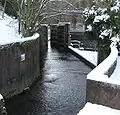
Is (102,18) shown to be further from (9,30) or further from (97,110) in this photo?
(97,110)

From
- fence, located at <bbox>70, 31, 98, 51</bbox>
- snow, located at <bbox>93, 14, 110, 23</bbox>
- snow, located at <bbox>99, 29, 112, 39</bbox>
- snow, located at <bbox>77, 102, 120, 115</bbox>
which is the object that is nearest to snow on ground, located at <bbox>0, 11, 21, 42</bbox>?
fence, located at <bbox>70, 31, 98, 51</bbox>

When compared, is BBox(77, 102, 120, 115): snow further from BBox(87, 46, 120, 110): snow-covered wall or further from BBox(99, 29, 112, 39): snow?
BBox(99, 29, 112, 39): snow

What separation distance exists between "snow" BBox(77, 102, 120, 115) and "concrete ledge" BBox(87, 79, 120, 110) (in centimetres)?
14

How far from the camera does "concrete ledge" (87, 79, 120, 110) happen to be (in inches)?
285

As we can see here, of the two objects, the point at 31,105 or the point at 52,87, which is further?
the point at 52,87

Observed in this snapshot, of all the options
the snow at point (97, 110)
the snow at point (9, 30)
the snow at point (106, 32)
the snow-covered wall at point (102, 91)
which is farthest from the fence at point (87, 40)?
the snow at point (97, 110)

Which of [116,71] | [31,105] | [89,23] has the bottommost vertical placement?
[31,105]

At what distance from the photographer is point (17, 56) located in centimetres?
1547

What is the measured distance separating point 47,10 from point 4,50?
10.6 metres

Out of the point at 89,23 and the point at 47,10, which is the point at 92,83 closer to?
the point at 89,23

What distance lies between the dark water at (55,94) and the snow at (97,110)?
507cm

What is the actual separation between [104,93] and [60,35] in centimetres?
2636

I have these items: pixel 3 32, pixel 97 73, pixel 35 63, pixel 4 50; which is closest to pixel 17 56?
pixel 4 50

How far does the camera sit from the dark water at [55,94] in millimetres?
12648
